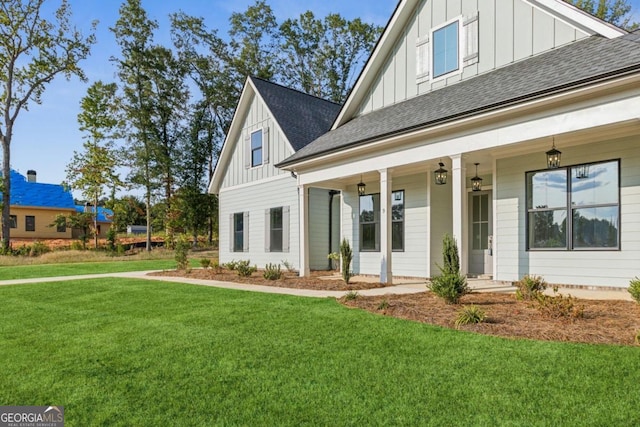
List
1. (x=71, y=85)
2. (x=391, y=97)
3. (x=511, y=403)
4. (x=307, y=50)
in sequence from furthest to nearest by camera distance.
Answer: (x=307, y=50) → (x=71, y=85) → (x=391, y=97) → (x=511, y=403)

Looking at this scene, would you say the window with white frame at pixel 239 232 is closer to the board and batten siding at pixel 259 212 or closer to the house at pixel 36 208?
the board and batten siding at pixel 259 212

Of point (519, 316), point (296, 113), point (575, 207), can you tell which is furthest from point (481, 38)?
point (296, 113)

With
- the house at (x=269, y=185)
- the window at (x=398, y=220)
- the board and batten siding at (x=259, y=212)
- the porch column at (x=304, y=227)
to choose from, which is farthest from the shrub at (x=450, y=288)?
the board and batten siding at (x=259, y=212)

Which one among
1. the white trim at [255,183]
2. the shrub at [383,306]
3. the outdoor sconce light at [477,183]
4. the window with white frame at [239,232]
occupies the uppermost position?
the white trim at [255,183]

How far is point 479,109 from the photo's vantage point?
7098 millimetres

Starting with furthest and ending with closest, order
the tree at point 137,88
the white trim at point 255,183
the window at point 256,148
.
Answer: the tree at point 137,88 < the window at point 256,148 < the white trim at point 255,183

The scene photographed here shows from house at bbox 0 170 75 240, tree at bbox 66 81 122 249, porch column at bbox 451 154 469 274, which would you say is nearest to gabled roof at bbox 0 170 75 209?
house at bbox 0 170 75 240

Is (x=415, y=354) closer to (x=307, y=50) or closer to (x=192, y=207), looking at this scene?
(x=192, y=207)

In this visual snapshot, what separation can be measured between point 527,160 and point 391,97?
13.8ft

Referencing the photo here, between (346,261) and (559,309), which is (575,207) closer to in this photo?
(559,309)

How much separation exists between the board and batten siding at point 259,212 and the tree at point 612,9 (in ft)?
55.5

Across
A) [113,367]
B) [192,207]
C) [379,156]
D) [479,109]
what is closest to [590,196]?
[479,109]

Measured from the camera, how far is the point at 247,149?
15844mm

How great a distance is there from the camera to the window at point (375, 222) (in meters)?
11.1
